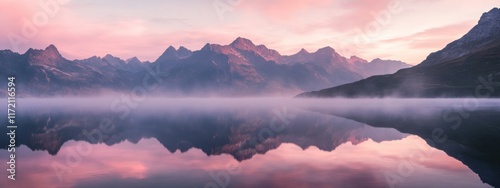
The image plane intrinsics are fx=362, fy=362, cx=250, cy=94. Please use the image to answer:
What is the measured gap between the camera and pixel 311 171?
3769cm

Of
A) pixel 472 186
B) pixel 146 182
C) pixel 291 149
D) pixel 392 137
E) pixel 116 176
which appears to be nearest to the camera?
pixel 472 186

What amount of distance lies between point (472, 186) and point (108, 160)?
39842mm

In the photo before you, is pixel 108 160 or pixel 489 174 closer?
pixel 489 174

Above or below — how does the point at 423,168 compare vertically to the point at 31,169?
below

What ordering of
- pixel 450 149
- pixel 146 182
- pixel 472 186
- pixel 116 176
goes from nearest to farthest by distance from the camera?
1. pixel 472 186
2. pixel 146 182
3. pixel 116 176
4. pixel 450 149

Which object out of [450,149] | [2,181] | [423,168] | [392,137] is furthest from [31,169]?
[392,137]

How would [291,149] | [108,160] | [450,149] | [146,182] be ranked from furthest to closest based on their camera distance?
[291,149], [450,149], [108,160], [146,182]

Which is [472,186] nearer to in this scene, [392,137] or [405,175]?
[405,175]

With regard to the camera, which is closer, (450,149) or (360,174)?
(360,174)

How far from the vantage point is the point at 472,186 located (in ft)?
99.0

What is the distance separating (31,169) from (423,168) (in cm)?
4264

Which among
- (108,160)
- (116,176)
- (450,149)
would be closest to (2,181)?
(116,176)

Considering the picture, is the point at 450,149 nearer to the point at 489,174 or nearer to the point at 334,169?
the point at 489,174

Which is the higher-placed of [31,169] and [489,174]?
[31,169]
